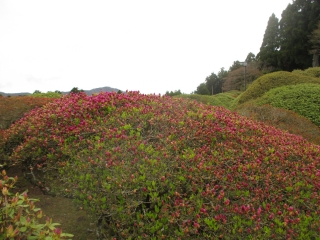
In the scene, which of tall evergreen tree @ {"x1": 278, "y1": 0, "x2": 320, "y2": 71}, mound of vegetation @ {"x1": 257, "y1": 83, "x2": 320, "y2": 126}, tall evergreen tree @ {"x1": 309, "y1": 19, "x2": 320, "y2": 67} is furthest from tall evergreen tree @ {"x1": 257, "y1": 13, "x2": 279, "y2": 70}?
mound of vegetation @ {"x1": 257, "y1": 83, "x2": 320, "y2": 126}

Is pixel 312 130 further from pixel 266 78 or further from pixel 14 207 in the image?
pixel 14 207

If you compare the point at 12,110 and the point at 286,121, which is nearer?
the point at 12,110

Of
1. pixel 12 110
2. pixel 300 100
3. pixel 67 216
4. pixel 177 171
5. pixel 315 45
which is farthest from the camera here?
pixel 315 45

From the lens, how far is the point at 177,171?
3.34m

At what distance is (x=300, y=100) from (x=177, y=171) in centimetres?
950

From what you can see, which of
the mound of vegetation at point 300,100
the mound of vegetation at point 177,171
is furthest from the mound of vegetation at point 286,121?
the mound of vegetation at point 177,171

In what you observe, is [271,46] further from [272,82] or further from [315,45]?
[272,82]

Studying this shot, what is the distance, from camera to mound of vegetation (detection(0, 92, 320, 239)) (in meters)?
2.74

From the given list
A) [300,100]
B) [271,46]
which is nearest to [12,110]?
[300,100]

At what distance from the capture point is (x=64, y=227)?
4.71 meters

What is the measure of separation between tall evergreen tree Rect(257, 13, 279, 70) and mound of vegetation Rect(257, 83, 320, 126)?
→ 25.1m

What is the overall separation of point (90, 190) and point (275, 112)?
7.66 meters

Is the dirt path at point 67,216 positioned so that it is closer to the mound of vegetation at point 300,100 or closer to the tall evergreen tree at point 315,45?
the mound of vegetation at point 300,100

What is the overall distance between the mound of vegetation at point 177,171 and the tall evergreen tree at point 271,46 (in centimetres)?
3370
